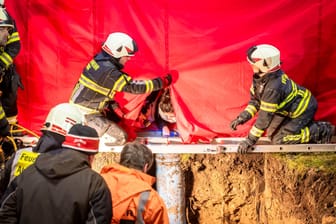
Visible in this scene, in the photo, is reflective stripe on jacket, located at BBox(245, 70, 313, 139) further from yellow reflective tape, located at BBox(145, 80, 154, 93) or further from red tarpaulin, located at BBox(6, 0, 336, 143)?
yellow reflective tape, located at BBox(145, 80, 154, 93)

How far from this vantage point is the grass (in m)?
6.44

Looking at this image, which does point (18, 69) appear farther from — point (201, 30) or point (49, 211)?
point (49, 211)

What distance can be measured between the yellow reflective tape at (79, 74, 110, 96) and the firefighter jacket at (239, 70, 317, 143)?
1884mm

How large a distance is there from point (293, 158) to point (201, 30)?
2.14 metres

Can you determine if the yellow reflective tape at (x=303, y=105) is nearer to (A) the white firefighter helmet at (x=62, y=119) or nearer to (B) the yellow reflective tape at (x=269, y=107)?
(B) the yellow reflective tape at (x=269, y=107)

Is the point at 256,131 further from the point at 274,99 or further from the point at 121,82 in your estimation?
the point at 121,82

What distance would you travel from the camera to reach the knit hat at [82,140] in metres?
3.55

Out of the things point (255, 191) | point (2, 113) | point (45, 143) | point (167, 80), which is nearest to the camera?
point (45, 143)

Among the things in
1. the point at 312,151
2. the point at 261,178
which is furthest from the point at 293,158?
the point at 261,178

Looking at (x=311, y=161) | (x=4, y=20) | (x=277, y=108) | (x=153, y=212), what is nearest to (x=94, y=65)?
(x=4, y=20)

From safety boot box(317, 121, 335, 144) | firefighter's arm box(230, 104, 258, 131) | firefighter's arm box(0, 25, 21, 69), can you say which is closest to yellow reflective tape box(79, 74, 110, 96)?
firefighter's arm box(0, 25, 21, 69)

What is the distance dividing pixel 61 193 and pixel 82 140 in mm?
397

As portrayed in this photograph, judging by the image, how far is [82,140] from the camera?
3.57 metres

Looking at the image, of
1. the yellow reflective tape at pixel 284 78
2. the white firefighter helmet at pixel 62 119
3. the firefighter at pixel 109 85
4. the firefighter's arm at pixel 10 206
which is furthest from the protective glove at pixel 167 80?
the firefighter's arm at pixel 10 206
